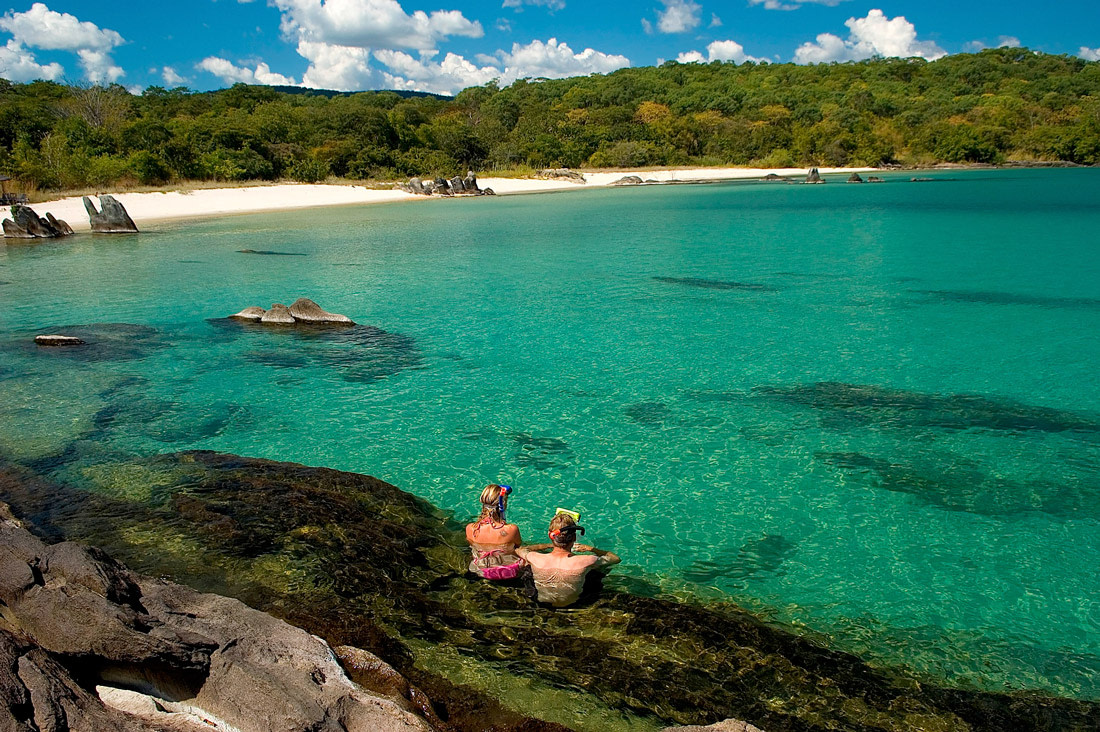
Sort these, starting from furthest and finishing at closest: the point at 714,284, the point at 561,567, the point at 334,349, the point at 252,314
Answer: the point at 714,284
the point at 252,314
the point at 334,349
the point at 561,567

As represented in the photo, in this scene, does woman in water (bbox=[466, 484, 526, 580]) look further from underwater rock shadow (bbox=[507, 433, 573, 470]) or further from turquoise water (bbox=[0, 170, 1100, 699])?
underwater rock shadow (bbox=[507, 433, 573, 470])

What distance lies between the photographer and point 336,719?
4066 millimetres

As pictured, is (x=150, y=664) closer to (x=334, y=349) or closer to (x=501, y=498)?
(x=501, y=498)

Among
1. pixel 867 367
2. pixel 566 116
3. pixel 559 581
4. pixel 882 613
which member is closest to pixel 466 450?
pixel 559 581

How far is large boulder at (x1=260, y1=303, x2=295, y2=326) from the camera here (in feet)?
59.5

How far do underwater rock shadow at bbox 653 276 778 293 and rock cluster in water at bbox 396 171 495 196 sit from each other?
47187 mm

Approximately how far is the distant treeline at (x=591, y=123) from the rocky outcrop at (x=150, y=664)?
5730cm

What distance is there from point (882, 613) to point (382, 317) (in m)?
15.0

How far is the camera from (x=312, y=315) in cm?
1791

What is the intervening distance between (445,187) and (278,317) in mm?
52005

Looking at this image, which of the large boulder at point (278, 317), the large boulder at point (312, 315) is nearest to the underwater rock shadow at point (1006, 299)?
the large boulder at point (312, 315)

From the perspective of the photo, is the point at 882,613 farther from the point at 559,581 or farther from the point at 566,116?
the point at 566,116

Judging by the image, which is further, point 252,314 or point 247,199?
point 247,199

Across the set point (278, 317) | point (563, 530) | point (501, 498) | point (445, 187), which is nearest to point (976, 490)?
point (563, 530)
